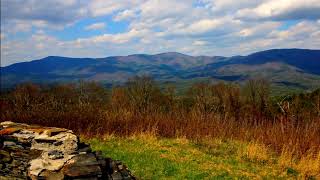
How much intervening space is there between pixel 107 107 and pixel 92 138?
14.0 ft

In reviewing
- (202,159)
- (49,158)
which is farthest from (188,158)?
(49,158)

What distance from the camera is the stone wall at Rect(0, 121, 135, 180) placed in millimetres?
7582

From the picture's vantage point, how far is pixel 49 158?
25.3 ft

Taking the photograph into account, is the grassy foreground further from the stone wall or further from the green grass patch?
the stone wall

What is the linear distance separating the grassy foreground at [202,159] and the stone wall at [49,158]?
2.03 metres

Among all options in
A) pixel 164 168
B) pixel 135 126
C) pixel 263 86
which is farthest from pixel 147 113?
pixel 263 86

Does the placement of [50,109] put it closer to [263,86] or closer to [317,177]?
[317,177]

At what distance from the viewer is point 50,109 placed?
16797 millimetres

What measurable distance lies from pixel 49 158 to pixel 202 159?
4964 millimetres

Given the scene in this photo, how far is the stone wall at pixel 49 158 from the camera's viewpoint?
7.58m

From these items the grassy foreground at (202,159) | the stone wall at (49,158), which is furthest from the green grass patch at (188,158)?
the stone wall at (49,158)

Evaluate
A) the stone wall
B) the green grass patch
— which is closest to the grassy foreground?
the green grass patch

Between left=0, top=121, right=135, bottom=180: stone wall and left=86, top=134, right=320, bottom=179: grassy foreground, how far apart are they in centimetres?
203

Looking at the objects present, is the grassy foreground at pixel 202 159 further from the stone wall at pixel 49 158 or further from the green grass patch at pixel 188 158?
the stone wall at pixel 49 158
